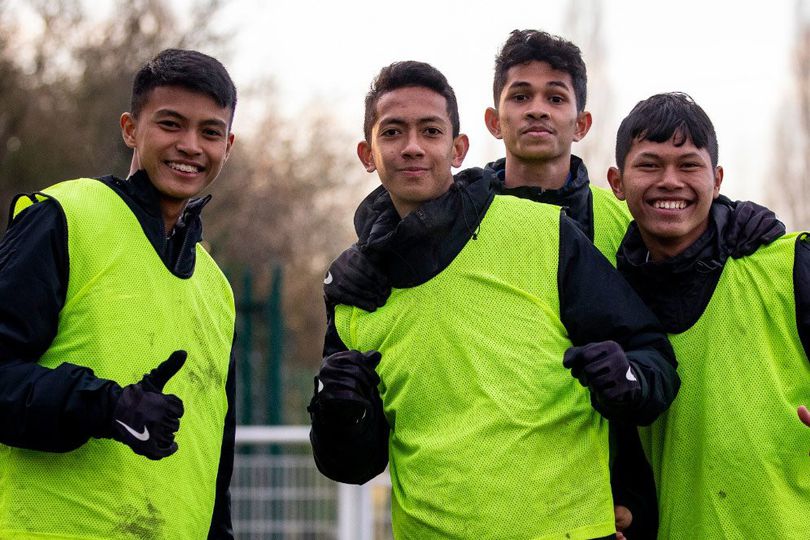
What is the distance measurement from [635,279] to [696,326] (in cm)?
27

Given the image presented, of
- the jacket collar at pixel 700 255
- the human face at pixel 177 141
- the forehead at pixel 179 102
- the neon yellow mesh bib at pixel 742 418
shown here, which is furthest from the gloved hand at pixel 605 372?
the forehead at pixel 179 102

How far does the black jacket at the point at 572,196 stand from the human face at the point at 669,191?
259 millimetres

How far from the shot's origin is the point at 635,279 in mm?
4004

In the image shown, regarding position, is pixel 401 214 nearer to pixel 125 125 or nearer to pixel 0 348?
pixel 125 125

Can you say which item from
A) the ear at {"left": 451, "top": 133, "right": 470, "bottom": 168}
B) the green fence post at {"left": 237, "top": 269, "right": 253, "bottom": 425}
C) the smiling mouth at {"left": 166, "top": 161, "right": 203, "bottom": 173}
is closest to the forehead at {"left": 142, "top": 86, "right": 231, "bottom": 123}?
the smiling mouth at {"left": 166, "top": 161, "right": 203, "bottom": 173}

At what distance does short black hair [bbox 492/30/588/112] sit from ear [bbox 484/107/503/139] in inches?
1.9

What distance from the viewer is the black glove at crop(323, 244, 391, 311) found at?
12.5 feet

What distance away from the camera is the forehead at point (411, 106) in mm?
4012

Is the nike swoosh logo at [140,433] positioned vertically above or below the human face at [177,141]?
below

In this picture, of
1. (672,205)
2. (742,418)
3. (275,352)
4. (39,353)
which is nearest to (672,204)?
(672,205)

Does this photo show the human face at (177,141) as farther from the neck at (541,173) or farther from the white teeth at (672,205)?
the white teeth at (672,205)

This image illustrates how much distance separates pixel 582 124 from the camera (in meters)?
4.90

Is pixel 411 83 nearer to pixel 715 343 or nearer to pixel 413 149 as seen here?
pixel 413 149

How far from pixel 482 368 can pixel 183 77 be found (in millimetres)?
1403
